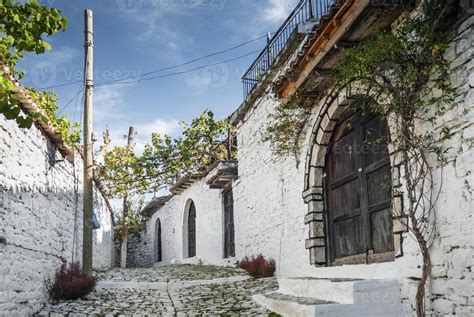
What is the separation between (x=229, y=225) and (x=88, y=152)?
532 cm

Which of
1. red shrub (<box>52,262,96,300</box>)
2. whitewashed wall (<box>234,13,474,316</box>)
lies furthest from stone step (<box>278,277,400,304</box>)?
red shrub (<box>52,262,96,300</box>)

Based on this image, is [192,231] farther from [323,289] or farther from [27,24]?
[27,24]

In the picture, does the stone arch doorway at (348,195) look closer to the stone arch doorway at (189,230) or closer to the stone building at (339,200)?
the stone building at (339,200)

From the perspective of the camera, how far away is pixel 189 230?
18188mm

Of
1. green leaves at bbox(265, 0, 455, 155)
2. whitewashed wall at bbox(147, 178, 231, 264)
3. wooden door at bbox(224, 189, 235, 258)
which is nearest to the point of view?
green leaves at bbox(265, 0, 455, 155)

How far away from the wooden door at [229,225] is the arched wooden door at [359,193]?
20.6 feet

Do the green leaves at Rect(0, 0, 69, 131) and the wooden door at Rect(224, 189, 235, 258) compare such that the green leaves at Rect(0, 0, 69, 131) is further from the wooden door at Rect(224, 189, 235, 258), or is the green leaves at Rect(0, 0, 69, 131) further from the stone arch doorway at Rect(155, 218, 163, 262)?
the stone arch doorway at Rect(155, 218, 163, 262)

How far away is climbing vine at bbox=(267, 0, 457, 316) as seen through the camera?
4.50m

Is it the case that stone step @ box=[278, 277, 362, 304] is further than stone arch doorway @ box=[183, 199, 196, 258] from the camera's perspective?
No

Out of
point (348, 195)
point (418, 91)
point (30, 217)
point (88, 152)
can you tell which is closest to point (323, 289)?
point (348, 195)

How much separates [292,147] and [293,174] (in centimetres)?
55

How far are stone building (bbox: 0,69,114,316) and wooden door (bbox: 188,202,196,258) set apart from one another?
27.9 ft

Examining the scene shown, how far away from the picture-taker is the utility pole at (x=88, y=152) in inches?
378

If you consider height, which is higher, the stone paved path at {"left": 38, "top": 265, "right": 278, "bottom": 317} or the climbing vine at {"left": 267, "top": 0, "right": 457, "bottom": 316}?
the climbing vine at {"left": 267, "top": 0, "right": 457, "bottom": 316}
